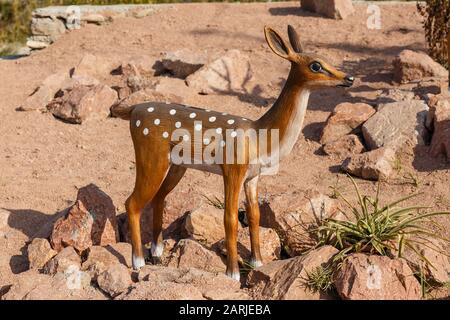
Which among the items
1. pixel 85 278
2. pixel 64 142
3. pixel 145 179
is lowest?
pixel 64 142

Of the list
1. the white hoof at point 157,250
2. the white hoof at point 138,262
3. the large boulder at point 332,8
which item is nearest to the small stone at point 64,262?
the white hoof at point 138,262

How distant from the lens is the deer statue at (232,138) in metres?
4.45

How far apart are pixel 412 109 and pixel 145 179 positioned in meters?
3.27

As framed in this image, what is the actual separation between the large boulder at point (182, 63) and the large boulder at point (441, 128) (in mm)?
2973

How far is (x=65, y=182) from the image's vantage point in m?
6.73

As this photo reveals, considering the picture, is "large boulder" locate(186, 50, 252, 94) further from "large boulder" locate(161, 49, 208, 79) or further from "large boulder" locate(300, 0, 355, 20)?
"large boulder" locate(300, 0, 355, 20)

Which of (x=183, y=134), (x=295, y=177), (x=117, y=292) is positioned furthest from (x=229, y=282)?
(x=295, y=177)

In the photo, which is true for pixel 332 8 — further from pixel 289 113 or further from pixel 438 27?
pixel 289 113

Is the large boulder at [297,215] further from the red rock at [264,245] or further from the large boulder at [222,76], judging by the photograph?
the large boulder at [222,76]

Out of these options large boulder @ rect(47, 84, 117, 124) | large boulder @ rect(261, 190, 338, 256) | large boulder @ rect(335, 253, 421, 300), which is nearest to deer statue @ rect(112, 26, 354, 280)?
large boulder @ rect(261, 190, 338, 256)

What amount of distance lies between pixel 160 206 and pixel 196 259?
490 millimetres

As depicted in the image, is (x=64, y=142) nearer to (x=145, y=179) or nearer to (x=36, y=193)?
(x=36, y=193)

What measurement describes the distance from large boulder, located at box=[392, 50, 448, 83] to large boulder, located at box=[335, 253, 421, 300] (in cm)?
401
